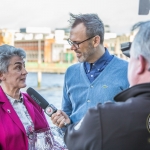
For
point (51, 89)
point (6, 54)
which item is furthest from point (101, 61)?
point (51, 89)

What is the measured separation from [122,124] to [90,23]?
105 centimetres

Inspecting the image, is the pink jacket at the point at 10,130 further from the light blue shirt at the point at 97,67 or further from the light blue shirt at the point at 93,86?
the light blue shirt at the point at 97,67

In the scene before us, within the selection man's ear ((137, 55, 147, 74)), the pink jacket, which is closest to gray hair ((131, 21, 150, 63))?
man's ear ((137, 55, 147, 74))

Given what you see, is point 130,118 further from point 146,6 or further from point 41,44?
point 41,44

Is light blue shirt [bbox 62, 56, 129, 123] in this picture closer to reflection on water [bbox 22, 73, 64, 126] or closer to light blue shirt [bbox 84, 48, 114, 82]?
light blue shirt [bbox 84, 48, 114, 82]

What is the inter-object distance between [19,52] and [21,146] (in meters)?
0.54

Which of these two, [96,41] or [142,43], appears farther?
[96,41]

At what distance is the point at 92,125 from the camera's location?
2.38 ft

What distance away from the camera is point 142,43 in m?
0.74

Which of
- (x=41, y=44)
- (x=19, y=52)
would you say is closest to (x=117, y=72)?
(x=19, y=52)

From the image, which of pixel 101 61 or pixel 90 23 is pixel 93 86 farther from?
pixel 90 23

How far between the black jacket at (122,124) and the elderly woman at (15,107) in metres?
0.96

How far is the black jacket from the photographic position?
2.32 ft

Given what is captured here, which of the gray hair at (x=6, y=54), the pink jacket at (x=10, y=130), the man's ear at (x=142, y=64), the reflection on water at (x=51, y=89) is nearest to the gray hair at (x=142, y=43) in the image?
the man's ear at (x=142, y=64)
